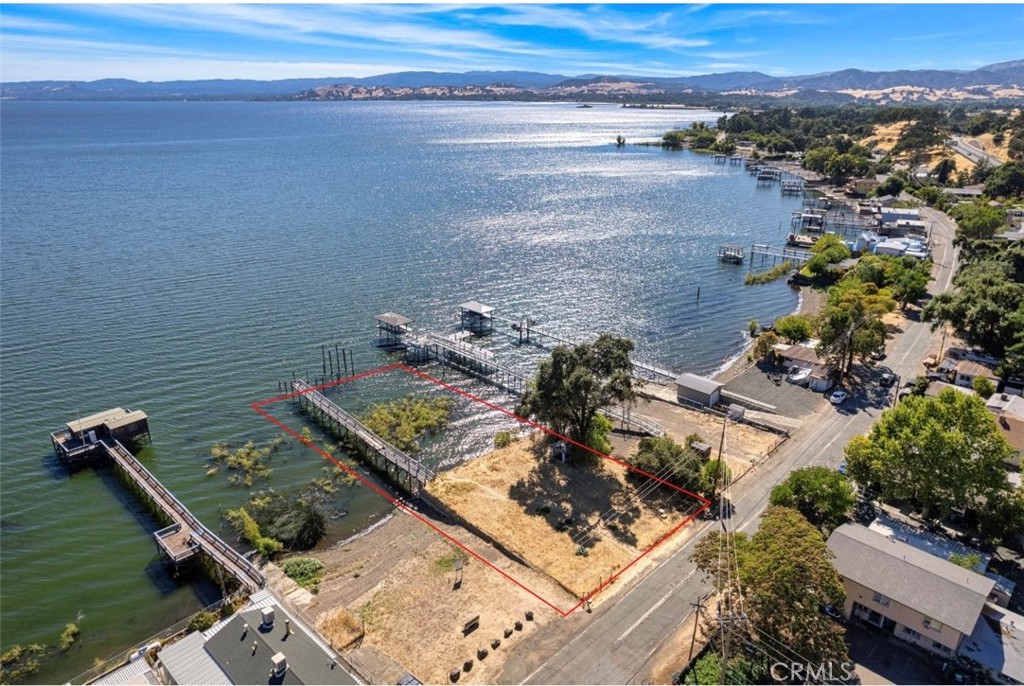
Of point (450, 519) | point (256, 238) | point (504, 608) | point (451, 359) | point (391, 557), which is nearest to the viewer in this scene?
point (504, 608)

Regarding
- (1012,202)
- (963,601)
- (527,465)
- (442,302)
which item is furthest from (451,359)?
(1012,202)

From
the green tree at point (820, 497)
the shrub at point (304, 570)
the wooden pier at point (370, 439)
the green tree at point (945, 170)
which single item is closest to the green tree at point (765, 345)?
the green tree at point (820, 497)

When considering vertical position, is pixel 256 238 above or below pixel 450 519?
above

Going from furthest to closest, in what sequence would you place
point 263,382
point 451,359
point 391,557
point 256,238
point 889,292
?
point 256,238 → point 889,292 → point 451,359 → point 263,382 → point 391,557

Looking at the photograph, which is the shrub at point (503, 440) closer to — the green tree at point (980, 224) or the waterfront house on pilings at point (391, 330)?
the waterfront house on pilings at point (391, 330)

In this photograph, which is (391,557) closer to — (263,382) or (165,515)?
(165,515)
